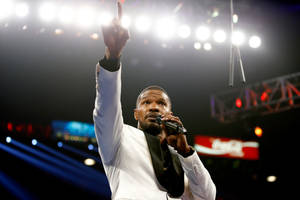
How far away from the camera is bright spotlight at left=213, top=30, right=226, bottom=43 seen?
5.82 meters

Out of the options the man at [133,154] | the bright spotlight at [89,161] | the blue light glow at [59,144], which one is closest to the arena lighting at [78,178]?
the bright spotlight at [89,161]

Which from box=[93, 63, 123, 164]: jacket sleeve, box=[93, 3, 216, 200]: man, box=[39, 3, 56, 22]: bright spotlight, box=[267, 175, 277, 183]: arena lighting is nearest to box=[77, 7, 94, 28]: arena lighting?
box=[39, 3, 56, 22]: bright spotlight

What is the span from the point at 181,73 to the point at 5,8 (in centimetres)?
434

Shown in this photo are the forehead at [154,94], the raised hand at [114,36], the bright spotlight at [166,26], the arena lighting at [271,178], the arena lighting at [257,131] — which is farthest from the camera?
the arena lighting at [271,178]

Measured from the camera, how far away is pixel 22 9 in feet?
16.2

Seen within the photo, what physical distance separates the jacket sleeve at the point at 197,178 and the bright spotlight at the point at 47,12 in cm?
419

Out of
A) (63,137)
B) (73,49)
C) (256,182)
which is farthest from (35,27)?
(256,182)

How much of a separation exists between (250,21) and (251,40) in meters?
0.34

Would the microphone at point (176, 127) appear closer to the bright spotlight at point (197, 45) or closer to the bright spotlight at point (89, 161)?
the bright spotlight at point (197, 45)

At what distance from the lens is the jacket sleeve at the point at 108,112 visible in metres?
1.34

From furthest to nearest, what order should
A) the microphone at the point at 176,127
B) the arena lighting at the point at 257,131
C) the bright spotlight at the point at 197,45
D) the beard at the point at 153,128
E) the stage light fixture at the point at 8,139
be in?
the arena lighting at the point at 257,131 < the stage light fixture at the point at 8,139 < the bright spotlight at the point at 197,45 < the beard at the point at 153,128 < the microphone at the point at 176,127

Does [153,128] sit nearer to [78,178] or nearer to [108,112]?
[108,112]

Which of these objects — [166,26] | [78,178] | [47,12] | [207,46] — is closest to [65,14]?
[47,12]

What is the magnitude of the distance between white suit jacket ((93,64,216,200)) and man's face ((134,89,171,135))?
0.22 metres
